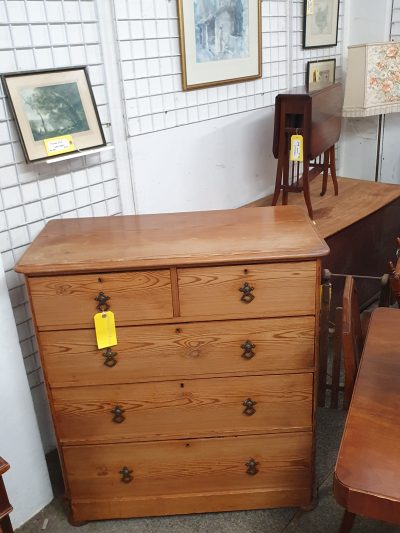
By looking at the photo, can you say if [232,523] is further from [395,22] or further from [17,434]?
[395,22]

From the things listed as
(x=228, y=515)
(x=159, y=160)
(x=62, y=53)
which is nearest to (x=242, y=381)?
(x=228, y=515)

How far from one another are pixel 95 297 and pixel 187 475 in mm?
790

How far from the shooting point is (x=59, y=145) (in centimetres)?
189

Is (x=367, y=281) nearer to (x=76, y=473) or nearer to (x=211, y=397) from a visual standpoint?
(x=211, y=397)

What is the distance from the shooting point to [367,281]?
3.02 meters

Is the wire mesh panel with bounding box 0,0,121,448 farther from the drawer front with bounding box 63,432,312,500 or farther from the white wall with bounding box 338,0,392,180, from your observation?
the white wall with bounding box 338,0,392,180

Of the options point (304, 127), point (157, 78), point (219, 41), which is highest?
point (219, 41)

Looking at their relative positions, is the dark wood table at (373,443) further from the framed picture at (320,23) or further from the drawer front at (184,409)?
the framed picture at (320,23)

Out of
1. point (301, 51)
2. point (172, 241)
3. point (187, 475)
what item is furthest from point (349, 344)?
point (301, 51)

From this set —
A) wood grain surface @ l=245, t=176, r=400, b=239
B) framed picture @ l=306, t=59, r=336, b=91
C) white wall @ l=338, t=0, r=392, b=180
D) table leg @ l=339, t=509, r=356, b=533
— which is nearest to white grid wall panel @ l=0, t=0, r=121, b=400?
wood grain surface @ l=245, t=176, r=400, b=239

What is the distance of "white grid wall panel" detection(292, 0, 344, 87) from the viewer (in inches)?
117

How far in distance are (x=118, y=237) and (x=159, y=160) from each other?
0.77 metres

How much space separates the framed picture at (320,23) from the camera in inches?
119

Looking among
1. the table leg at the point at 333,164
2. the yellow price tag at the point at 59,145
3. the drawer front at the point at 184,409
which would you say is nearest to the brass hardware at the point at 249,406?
the drawer front at the point at 184,409
